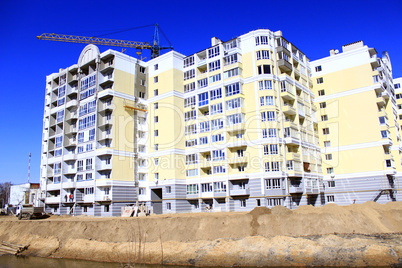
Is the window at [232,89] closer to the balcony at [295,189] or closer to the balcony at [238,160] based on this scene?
the balcony at [238,160]

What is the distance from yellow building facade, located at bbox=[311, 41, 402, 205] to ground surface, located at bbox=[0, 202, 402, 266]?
1819 centimetres

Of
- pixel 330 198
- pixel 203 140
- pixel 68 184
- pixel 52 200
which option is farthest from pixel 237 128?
pixel 52 200

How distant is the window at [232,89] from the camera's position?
60.8m

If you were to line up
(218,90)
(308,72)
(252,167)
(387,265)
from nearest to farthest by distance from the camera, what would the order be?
1. (387,265)
2. (252,167)
3. (218,90)
4. (308,72)

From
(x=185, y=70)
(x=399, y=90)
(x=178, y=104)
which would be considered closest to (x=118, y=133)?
(x=178, y=104)

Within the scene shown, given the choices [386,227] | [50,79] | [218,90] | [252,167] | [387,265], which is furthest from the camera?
[50,79]

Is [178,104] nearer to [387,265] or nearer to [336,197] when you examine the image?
[336,197]

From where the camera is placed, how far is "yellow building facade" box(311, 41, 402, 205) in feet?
203

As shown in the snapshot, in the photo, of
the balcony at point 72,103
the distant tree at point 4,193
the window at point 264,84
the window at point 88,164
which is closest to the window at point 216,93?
the window at point 264,84

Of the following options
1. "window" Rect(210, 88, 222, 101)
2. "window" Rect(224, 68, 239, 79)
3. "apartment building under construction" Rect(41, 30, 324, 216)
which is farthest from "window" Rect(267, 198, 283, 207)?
"window" Rect(224, 68, 239, 79)

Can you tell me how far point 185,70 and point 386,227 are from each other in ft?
160

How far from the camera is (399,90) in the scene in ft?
284

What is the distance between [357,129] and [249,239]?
140ft

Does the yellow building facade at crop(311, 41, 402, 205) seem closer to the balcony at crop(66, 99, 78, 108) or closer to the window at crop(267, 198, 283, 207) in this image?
the window at crop(267, 198, 283, 207)
